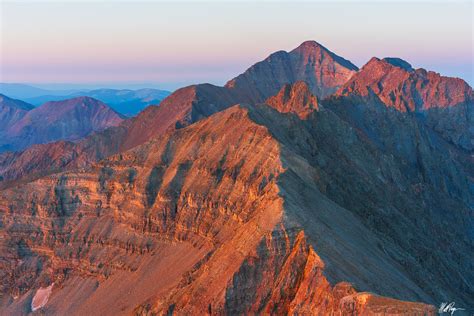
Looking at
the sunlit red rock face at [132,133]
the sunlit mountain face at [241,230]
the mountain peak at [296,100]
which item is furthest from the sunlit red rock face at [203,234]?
the sunlit red rock face at [132,133]

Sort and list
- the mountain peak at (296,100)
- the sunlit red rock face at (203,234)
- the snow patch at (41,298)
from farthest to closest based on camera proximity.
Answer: the mountain peak at (296,100)
the snow patch at (41,298)
the sunlit red rock face at (203,234)

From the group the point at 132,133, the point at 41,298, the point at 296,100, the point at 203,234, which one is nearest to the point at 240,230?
the point at 203,234

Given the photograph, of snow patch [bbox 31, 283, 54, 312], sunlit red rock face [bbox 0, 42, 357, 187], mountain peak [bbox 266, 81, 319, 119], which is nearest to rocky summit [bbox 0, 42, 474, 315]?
snow patch [bbox 31, 283, 54, 312]

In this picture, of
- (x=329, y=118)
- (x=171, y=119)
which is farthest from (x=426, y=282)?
(x=171, y=119)

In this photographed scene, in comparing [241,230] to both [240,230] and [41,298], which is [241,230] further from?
[41,298]

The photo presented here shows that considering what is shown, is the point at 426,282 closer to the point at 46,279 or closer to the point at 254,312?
the point at 254,312

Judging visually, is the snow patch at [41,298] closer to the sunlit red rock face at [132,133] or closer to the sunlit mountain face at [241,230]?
the sunlit mountain face at [241,230]
